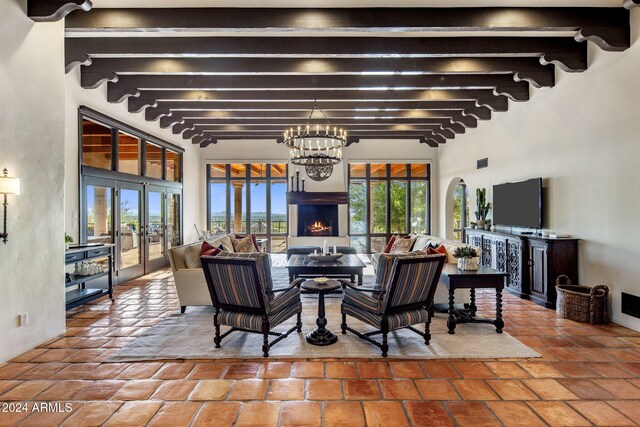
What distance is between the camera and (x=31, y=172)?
128 inches

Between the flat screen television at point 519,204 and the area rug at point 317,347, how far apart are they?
2.36 metres

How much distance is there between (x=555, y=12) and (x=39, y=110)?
17.4ft

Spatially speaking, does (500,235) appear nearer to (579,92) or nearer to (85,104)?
(579,92)

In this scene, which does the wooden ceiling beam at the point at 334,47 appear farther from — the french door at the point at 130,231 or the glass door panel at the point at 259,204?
the glass door panel at the point at 259,204

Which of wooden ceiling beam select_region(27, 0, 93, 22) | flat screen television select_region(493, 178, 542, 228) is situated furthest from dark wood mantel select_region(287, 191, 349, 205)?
wooden ceiling beam select_region(27, 0, 93, 22)

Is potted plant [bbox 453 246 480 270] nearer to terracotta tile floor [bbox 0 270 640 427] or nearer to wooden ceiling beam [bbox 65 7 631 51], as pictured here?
terracotta tile floor [bbox 0 270 640 427]

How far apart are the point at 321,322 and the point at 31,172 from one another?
3.14 m

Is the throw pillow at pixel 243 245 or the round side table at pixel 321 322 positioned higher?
the throw pillow at pixel 243 245

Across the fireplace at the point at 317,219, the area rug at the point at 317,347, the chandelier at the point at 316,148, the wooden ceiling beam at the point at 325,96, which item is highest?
the wooden ceiling beam at the point at 325,96

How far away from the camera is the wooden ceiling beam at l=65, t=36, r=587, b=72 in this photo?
13.5ft

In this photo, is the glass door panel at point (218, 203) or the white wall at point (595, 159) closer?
the white wall at point (595, 159)

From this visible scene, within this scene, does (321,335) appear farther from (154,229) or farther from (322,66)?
(154,229)

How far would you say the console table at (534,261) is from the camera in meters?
4.43

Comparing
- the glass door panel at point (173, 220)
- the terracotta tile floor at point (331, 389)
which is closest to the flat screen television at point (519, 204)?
the terracotta tile floor at point (331, 389)
